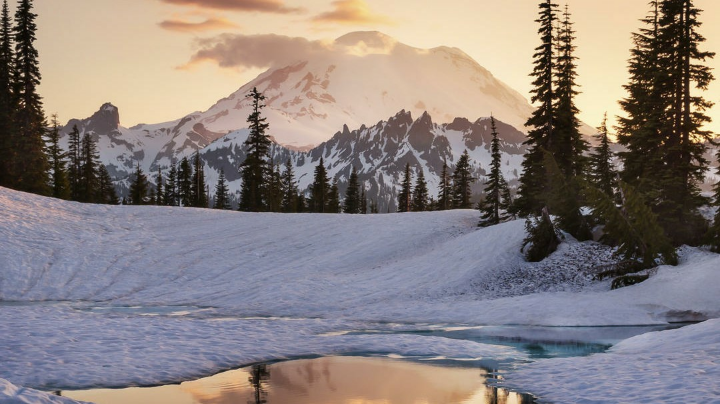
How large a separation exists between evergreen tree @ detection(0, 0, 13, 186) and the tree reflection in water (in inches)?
2157

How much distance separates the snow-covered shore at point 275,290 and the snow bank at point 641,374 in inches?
3.6

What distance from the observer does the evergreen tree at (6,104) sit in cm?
6031

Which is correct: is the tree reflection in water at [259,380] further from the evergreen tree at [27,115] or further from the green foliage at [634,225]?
the evergreen tree at [27,115]

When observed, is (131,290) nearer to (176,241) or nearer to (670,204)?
(176,241)

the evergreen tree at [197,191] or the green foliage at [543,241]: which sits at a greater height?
the evergreen tree at [197,191]

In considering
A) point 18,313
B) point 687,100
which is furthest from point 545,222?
point 18,313

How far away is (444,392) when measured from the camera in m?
12.5

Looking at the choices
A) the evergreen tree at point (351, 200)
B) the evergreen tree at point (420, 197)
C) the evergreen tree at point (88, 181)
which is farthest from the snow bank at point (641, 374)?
the evergreen tree at point (351, 200)

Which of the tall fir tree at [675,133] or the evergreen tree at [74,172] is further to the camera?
the evergreen tree at [74,172]

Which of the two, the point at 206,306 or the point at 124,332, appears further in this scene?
the point at 206,306

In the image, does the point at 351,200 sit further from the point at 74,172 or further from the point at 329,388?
the point at 329,388

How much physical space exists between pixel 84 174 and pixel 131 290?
5448 centimetres

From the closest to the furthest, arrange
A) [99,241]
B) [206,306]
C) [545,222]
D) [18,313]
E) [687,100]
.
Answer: [18,313] → [206,306] → [545,222] → [687,100] → [99,241]

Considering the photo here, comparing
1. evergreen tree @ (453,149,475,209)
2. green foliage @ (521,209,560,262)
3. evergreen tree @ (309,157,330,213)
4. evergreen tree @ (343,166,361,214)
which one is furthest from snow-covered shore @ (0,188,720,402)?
evergreen tree @ (343,166,361,214)
